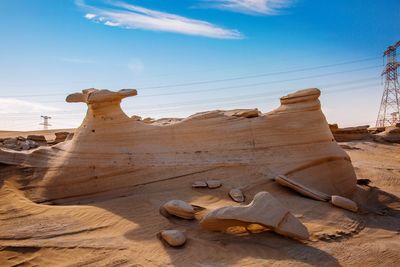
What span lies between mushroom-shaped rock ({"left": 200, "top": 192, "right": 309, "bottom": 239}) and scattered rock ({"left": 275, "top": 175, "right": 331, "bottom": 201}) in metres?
1.72

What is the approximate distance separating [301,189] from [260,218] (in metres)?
2.08

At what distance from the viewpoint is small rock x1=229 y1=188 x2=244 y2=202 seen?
579 cm

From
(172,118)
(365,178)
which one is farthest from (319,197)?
(172,118)

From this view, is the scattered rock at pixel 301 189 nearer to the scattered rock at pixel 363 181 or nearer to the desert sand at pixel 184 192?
the desert sand at pixel 184 192

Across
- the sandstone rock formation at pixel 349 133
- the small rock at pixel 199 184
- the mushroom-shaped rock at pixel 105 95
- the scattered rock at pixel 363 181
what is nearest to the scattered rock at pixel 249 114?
the small rock at pixel 199 184

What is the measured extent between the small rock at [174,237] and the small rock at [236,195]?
1690mm

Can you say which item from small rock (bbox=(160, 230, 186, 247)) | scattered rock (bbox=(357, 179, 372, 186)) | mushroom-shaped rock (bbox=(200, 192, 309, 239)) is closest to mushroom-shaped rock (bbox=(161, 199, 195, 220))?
mushroom-shaped rock (bbox=(200, 192, 309, 239))

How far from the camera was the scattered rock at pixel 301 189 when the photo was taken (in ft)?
20.3

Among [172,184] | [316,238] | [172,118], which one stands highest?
[172,118]

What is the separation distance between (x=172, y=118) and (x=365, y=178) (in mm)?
5182

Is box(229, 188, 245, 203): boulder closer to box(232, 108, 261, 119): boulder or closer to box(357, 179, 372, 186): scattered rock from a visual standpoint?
box(232, 108, 261, 119): boulder

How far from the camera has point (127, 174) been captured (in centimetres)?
630

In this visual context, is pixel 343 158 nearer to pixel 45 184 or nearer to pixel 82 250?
pixel 82 250

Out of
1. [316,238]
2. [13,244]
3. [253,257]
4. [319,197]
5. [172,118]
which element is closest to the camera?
[253,257]
